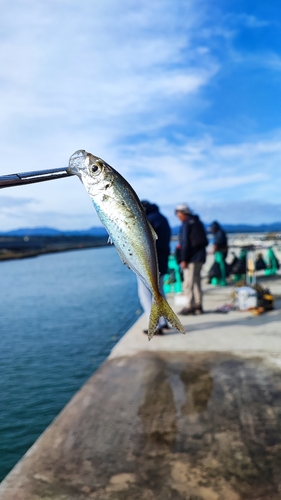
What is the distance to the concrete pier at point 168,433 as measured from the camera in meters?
3.05

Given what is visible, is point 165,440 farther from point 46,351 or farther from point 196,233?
point 46,351

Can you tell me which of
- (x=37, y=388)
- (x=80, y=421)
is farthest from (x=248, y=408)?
(x=37, y=388)

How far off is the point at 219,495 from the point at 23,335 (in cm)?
928

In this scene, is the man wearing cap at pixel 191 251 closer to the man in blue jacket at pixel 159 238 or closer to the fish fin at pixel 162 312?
the man in blue jacket at pixel 159 238

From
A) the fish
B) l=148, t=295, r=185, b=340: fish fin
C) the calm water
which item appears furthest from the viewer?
the calm water

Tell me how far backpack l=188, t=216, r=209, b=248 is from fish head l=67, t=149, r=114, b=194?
669cm

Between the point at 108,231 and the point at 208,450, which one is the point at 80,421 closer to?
the point at 208,450

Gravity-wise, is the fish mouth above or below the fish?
above

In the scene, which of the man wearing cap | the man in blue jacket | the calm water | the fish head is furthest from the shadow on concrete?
the man wearing cap

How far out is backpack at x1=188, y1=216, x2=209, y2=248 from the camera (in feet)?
27.1

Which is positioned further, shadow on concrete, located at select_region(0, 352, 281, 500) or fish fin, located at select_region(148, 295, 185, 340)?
shadow on concrete, located at select_region(0, 352, 281, 500)

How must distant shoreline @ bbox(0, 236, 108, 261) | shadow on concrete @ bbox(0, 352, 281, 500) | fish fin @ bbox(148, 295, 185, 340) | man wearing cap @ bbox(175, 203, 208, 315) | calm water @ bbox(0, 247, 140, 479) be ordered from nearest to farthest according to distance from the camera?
fish fin @ bbox(148, 295, 185, 340) < shadow on concrete @ bbox(0, 352, 281, 500) < calm water @ bbox(0, 247, 140, 479) < man wearing cap @ bbox(175, 203, 208, 315) < distant shoreline @ bbox(0, 236, 108, 261)

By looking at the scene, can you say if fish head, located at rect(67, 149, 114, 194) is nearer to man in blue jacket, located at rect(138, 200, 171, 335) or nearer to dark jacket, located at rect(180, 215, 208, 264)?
man in blue jacket, located at rect(138, 200, 171, 335)

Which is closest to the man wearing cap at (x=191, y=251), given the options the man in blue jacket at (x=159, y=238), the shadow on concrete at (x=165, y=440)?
the man in blue jacket at (x=159, y=238)
